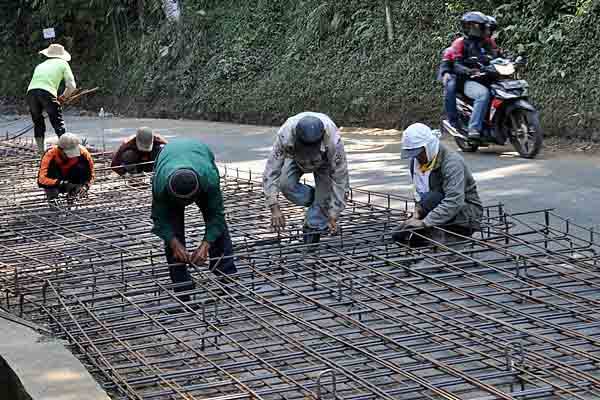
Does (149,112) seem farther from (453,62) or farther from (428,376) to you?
(428,376)

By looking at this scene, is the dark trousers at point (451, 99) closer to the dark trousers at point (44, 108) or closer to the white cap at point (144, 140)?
the white cap at point (144, 140)

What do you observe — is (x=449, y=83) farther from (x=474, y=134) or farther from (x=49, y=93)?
(x=49, y=93)

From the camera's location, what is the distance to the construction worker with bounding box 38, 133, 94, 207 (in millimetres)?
8758

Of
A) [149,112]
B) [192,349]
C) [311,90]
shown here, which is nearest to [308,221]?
[192,349]

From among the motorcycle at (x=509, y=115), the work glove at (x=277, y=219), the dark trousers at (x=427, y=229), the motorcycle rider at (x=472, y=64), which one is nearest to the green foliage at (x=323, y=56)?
the motorcycle at (x=509, y=115)

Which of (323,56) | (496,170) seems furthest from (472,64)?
(323,56)

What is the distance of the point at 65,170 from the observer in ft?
29.1

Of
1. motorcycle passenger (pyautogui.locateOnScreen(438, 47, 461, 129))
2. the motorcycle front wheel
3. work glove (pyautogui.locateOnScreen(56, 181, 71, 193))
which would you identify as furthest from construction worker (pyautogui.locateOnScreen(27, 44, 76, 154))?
the motorcycle front wheel

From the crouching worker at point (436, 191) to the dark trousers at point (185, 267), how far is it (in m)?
1.02

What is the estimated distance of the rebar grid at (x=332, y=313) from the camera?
13.8 feet

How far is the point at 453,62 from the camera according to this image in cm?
1052

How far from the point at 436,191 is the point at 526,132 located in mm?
3740

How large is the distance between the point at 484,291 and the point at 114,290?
1.95m

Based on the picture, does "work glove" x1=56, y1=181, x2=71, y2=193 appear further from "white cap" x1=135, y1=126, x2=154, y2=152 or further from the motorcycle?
the motorcycle
